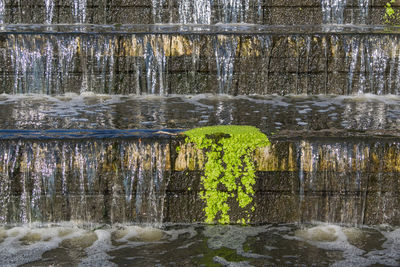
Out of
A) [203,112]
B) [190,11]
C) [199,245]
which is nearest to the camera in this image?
[199,245]

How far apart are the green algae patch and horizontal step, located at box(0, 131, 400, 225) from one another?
0.07m

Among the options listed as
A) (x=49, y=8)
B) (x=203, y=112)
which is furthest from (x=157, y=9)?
(x=203, y=112)

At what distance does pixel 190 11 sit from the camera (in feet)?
36.0

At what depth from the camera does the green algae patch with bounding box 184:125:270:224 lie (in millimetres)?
5422

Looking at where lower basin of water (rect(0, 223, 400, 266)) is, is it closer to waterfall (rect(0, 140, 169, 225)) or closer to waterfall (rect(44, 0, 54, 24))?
waterfall (rect(0, 140, 169, 225))

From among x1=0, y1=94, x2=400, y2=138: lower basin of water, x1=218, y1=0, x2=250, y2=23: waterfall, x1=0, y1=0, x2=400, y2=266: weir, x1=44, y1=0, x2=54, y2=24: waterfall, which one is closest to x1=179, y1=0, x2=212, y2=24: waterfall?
x1=218, y1=0, x2=250, y2=23: waterfall

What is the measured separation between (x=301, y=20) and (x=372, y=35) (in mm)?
2313

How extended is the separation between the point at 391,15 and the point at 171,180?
7.11 m

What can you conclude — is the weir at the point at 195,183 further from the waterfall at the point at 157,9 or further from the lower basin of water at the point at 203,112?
the waterfall at the point at 157,9

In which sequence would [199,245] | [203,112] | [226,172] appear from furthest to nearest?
[203,112]
[226,172]
[199,245]

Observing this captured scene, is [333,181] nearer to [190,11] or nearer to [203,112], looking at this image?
[203,112]

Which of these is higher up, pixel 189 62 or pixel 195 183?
pixel 189 62

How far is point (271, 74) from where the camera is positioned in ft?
27.9

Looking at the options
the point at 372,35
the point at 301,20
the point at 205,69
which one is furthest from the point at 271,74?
the point at 301,20
